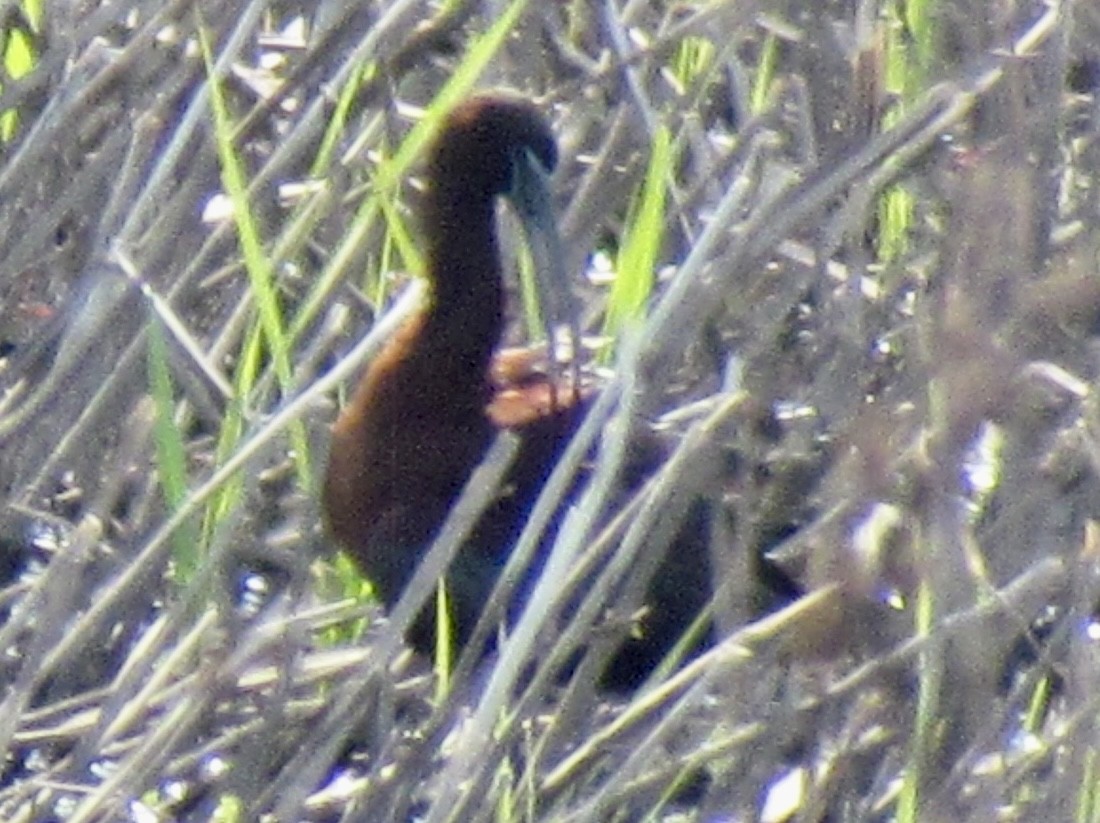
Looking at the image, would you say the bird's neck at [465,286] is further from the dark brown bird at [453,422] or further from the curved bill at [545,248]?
the curved bill at [545,248]

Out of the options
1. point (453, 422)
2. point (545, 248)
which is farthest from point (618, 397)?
point (453, 422)

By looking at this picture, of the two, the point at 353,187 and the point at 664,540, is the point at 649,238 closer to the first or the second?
the point at 664,540

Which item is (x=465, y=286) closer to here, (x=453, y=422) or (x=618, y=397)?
(x=453, y=422)

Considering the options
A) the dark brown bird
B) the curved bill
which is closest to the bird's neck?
the dark brown bird

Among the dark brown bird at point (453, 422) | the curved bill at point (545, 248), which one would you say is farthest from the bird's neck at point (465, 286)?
the curved bill at point (545, 248)

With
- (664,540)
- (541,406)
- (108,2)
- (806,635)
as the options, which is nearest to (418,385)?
(541,406)

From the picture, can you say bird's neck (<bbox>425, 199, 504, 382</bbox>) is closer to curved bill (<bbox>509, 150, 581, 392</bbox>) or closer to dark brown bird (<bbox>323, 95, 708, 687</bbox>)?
dark brown bird (<bbox>323, 95, 708, 687</bbox>)

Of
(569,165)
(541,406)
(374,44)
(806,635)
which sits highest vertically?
(374,44)
